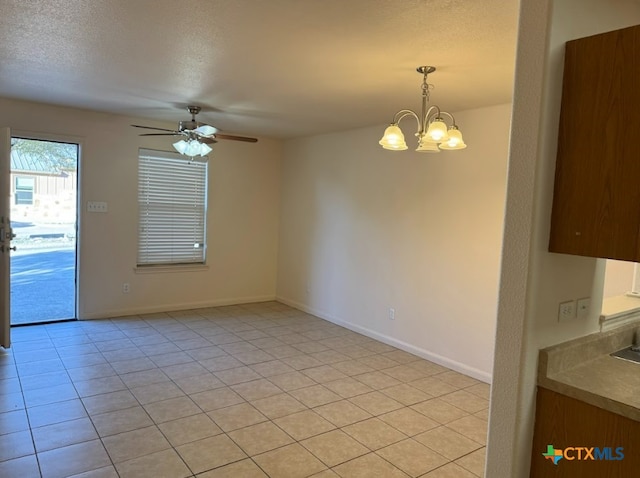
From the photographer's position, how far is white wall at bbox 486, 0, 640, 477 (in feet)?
5.37

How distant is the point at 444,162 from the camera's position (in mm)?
4297

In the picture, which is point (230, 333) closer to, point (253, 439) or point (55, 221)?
point (253, 439)

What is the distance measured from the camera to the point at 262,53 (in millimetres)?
2857

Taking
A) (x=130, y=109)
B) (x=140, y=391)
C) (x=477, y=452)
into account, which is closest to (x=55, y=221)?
(x=130, y=109)

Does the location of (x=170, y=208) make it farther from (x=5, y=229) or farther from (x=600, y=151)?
(x=600, y=151)

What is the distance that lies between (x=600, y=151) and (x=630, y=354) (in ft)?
3.64

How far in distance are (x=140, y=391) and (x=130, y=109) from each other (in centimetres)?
306

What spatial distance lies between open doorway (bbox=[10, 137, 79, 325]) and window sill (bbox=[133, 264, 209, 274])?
2.48 feet

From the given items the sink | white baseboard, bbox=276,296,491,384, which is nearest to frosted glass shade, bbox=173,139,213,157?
white baseboard, bbox=276,296,491,384

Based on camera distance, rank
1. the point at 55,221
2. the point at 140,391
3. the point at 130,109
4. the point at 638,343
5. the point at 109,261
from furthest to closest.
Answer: the point at 55,221 → the point at 109,261 → the point at 130,109 → the point at 140,391 → the point at 638,343

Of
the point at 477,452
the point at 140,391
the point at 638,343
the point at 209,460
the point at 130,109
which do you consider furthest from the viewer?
the point at 130,109

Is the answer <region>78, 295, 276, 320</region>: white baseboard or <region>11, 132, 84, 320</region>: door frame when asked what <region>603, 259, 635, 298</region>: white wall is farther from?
<region>11, 132, 84, 320</region>: door frame

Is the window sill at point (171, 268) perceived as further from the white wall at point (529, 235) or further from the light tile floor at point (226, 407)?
the white wall at point (529, 235)

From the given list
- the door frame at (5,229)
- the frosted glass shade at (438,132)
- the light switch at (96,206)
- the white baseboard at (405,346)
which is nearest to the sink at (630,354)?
the frosted glass shade at (438,132)
